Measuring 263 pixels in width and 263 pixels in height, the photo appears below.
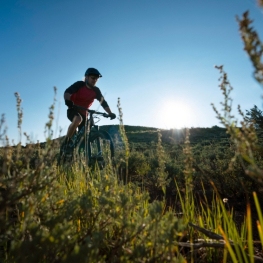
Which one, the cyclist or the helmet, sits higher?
the helmet

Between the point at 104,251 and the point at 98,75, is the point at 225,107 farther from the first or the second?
the point at 98,75

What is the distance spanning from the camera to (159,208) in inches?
60.9

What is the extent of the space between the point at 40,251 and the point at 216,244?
1073mm

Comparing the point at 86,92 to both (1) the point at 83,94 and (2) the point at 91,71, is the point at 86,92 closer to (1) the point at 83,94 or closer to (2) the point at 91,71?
(1) the point at 83,94

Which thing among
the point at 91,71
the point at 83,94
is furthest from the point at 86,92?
the point at 91,71

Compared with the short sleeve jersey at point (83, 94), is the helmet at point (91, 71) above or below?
above

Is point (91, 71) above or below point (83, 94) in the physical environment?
above

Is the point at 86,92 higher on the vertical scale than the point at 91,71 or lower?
lower

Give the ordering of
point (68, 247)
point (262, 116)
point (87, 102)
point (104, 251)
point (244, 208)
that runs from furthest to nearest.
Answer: point (87, 102), point (262, 116), point (244, 208), point (104, 251), point (68, 247)

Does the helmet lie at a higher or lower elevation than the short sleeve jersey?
higher

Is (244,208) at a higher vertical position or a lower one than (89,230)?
lower

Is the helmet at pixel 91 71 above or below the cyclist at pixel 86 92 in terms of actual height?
above

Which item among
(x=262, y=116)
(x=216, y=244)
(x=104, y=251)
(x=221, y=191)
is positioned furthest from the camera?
(x=262, y=116)

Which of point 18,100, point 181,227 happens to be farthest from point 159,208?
point 18,100
